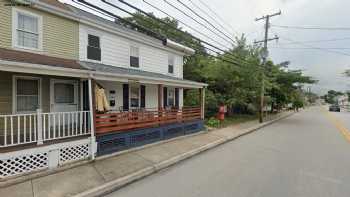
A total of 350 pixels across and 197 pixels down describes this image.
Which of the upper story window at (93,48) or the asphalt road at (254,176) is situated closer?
the asphalt road at (254,176)

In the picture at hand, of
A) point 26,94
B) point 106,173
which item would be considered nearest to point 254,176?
point 106,173

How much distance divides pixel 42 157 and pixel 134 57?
7815mm

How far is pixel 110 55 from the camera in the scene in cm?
1156

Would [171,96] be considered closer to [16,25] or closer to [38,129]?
[16,25]

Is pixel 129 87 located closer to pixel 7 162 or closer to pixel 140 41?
pixel 140 41

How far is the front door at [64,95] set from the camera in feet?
29.9

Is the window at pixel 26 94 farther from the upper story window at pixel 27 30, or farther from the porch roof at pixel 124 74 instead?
the porch roof at pixel 124 74

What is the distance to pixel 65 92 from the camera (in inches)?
376

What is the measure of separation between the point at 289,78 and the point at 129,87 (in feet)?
66.6

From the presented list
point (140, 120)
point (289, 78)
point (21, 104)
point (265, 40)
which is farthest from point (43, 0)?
point (289, 78)

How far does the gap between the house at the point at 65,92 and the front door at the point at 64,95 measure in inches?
1.5

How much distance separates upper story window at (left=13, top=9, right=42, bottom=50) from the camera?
8102 mm

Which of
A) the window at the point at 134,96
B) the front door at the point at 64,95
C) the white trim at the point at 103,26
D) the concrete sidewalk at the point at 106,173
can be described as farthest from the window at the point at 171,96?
the front door at the point at 64,95

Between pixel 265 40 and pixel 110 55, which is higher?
pixel 265 40
